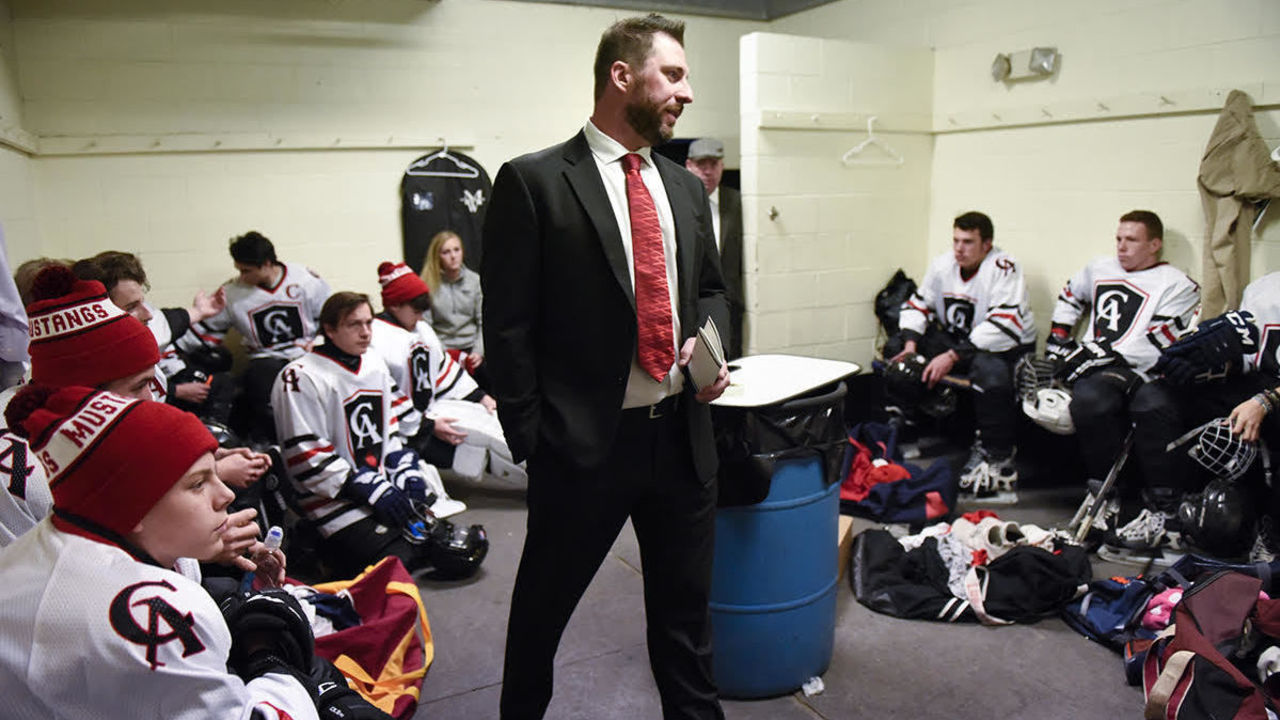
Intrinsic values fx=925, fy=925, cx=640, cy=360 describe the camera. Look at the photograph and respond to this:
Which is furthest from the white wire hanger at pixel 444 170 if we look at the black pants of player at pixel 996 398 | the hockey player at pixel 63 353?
the hockey player at pixel 63 353

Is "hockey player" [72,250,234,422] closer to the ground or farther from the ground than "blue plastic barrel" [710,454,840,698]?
farther from the ground

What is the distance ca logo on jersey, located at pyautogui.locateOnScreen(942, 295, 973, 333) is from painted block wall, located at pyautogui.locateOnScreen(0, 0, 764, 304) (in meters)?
2.47

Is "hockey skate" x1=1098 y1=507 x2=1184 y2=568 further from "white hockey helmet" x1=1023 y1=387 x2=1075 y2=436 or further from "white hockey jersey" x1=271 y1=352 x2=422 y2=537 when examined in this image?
"white hockey jersey" x1=271 y1=352 x2=422 y2=537

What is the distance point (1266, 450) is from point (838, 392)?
191cm

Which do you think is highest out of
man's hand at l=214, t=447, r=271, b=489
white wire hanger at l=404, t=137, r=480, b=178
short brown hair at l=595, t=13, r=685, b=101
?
short brown hair at l=595, t=13, r=685, b=101

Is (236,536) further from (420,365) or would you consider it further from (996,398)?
(996,398)

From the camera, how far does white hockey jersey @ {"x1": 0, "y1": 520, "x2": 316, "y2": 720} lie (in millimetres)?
1180

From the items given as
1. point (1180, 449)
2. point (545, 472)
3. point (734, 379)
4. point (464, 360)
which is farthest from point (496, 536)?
point (1180, 449)

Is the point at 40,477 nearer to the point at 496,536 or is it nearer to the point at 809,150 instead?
the point at 496,536

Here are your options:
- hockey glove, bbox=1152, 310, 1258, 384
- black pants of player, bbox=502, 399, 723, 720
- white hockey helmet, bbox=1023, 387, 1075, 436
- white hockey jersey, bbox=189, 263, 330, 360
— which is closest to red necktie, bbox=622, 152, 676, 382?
black pants of player, bbox=502, 399, 723, 720

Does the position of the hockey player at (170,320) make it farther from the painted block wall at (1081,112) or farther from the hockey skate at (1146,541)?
the painted block wall at (1081,112)

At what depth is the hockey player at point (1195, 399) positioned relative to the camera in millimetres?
3355

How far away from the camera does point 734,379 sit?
2.56m

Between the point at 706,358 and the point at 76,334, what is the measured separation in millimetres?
1204
